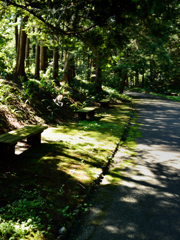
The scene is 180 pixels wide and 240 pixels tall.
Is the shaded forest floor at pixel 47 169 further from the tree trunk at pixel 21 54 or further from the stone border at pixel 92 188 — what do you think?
the tree trunk at pixel 21 54

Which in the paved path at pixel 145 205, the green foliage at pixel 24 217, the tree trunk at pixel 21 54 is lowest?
the paved path at pixel 145 205

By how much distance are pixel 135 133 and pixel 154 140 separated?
1.23 m

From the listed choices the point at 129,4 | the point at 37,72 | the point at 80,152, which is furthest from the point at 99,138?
the point at 37,72

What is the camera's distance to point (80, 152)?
6.29m

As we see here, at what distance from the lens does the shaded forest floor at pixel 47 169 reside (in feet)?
10.4

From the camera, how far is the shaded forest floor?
3164 millimetres

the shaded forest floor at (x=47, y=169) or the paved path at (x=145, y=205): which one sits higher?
the shaded forest floor at (x=47, y=169)

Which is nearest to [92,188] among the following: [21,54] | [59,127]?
[59,127]

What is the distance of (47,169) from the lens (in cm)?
497

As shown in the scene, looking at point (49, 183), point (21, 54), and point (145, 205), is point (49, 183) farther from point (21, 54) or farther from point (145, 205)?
point (21, 54)

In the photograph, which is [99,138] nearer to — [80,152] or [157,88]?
[80,152]

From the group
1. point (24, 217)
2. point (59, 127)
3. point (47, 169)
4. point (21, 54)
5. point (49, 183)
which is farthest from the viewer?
point (21, 54)

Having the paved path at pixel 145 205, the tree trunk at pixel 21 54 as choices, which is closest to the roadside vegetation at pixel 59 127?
the tree trunk at pixel 21 54

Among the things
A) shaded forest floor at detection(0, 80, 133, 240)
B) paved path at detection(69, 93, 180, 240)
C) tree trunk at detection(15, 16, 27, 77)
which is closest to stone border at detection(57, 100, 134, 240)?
shaded forest floor at detection(0, 80, 133, 240)
